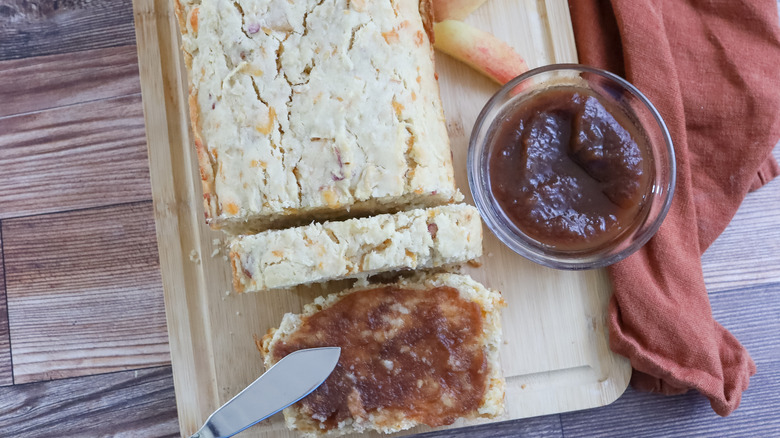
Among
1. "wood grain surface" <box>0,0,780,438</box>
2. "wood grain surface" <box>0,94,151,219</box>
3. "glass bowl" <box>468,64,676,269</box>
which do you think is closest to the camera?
"glass bowl" <box>468,64,676,269</box>

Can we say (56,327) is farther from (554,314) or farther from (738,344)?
(738,344)

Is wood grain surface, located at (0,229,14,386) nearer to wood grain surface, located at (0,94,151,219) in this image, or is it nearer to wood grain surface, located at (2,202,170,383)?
wood grain surface, located at (2,202,170,383)

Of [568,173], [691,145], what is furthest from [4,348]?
[691,145]

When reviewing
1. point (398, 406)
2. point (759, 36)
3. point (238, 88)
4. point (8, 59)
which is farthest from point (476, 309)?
point (8, 59)

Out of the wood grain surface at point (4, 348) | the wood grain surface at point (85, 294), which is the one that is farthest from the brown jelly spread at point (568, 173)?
the wood grain surface at point (4, 348)

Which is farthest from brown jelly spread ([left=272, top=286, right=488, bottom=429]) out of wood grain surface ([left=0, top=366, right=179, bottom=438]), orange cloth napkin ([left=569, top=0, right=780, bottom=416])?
wood grain surface ([left=0, top=366, right=179, bottom=438])

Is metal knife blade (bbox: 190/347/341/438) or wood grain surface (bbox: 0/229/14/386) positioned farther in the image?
wood grain surface (bbox: 0/229/14/386)

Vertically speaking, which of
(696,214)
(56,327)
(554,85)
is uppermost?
(554,85)
